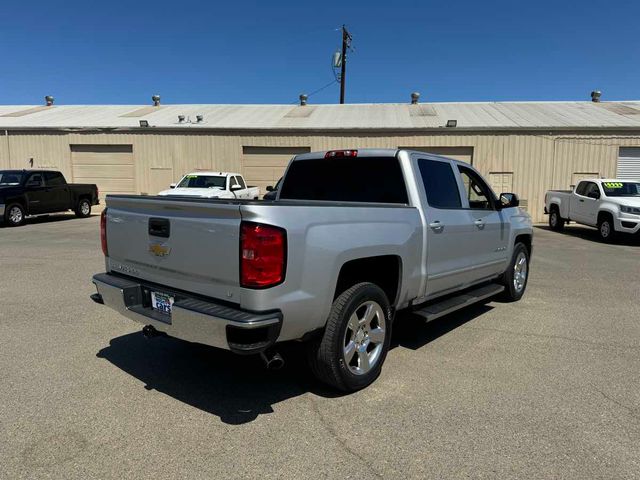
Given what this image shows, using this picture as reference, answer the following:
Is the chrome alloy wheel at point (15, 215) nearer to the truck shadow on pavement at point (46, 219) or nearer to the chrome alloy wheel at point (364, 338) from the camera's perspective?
the truck shadow on pavement at point (46, 219)

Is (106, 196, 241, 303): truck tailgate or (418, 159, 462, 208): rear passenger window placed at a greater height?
(418, 159, 462, 208): rear passenger window

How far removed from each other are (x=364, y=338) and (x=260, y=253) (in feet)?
4.40

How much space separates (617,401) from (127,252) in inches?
159

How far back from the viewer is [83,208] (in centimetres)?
1908

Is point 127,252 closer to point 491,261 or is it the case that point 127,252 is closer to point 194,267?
point 194,267

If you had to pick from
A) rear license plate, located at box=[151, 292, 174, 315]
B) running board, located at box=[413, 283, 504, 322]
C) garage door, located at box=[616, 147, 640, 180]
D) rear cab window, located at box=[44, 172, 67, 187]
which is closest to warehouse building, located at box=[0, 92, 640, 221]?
garage door, located at box=[616, 147, 640, 180]

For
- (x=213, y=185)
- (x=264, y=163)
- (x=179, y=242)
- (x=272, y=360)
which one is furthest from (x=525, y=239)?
(x=264, y=163)

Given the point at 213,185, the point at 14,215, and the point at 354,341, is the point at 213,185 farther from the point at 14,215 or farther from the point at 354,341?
the point at 354,341

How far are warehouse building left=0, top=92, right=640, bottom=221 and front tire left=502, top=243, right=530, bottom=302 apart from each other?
13.7 metres

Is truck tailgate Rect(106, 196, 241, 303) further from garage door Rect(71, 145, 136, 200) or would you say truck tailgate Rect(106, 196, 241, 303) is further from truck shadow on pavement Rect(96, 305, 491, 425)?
garage door Rect(71, 145, 136, 200)

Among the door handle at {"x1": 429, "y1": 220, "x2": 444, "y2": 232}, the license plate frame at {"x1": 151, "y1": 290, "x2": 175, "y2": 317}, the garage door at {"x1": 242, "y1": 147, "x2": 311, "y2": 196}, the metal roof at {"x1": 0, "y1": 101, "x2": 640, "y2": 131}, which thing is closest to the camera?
the license plate frame at {"x1": 151, "y1": 290, "x2": 175, "y2": 317}

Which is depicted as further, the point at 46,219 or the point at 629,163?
the point at 629,163

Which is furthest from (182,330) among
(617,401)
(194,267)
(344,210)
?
(617,401)

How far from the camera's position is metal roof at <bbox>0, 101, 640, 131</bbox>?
2066 cm
